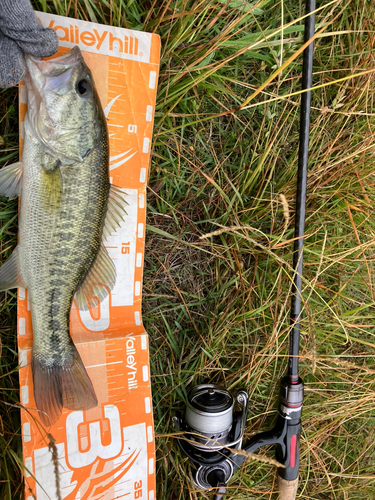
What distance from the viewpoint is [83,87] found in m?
1.38

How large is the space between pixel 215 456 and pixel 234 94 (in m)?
2.06

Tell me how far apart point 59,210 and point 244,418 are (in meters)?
1.54

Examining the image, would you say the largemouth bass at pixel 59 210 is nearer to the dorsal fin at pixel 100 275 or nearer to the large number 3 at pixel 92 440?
the dorsal fin at pixel 100 275

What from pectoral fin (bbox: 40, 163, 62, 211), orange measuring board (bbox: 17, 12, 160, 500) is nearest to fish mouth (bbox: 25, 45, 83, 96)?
orange measuring board (bbox: 17, 12, 160, 500)

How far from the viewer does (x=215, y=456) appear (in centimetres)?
180

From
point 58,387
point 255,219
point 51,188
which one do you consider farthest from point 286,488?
point 51,188

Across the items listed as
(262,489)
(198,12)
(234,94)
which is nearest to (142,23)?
(198,12)

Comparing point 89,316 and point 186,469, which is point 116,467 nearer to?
point 186,469

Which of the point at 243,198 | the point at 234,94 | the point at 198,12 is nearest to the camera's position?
the point at 198,12

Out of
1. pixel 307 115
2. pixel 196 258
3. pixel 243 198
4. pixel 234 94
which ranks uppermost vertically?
pixel 234 94

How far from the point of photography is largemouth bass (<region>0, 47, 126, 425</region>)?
137 cm

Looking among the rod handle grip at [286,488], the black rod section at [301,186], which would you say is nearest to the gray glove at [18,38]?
the black rod section at [301,186]

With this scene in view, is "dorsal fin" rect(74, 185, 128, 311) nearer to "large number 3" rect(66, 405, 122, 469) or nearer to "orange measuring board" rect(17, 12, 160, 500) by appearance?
"orange measuring board" rect(17, 12, 160, 500)

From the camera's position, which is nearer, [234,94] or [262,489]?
[234,94]
